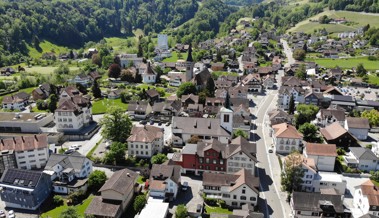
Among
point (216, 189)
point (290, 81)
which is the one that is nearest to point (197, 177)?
point (216, 189)

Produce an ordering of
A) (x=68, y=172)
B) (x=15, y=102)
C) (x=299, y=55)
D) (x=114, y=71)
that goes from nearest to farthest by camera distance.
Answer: (x=68, y=172), (x=15, y=102), (x=114, y=71), (x=299, y=55)

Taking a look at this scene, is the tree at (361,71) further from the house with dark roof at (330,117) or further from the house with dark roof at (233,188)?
the house with dark roof at (233,188)

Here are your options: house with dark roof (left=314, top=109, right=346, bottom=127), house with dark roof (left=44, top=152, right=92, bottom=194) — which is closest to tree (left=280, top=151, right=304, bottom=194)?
house with dark roof (left=314, top=109, right=346, bottom=127)

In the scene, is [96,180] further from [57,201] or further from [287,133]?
[287,133]

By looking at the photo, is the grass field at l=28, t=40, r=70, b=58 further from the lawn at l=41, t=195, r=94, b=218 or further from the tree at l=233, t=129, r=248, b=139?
the lawn at l=41, t=195, r=94, b=218

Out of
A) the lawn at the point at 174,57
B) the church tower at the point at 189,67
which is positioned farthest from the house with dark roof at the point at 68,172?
the lawn at the point at 174,57

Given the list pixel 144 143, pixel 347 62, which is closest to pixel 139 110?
pixel 144 143
